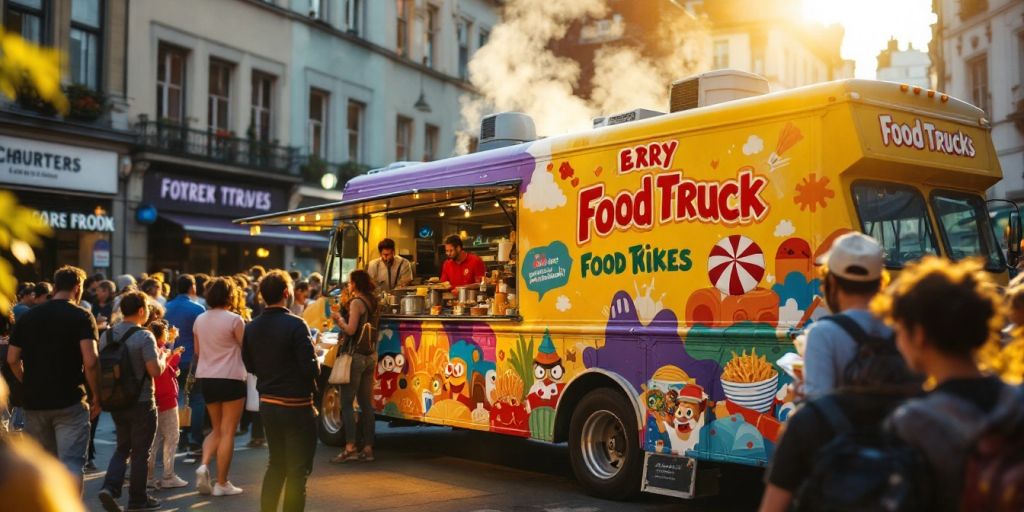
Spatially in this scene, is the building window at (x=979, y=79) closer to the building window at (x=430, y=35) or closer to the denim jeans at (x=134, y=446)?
the building window at (x=430, y=35)

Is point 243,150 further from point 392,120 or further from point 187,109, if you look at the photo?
point 392,120

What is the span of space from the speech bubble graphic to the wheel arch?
857mm

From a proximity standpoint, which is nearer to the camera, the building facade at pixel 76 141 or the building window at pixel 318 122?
the building facade at pixel 76 141

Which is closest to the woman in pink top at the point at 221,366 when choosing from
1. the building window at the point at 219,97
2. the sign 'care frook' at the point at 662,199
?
the sign 'care frook' at the point at 662,199

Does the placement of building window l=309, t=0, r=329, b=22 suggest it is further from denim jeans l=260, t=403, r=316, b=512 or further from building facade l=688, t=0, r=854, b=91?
building facade l=688, t=0, r=854, b=91

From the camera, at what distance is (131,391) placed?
800 cm

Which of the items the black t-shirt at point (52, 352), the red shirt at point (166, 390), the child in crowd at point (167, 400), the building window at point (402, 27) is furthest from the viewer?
the building window at point (402, 27)

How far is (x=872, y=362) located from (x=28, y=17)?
21.4 meters

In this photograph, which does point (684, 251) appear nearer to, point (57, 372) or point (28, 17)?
point (57, 372)

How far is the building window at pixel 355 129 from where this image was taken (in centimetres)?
3141

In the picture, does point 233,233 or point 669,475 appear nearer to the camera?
point 669,475

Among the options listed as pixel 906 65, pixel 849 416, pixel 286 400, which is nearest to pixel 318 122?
pixel 286 400

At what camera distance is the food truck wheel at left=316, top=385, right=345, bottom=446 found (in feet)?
40.2

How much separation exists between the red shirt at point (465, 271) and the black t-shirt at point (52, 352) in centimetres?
468
